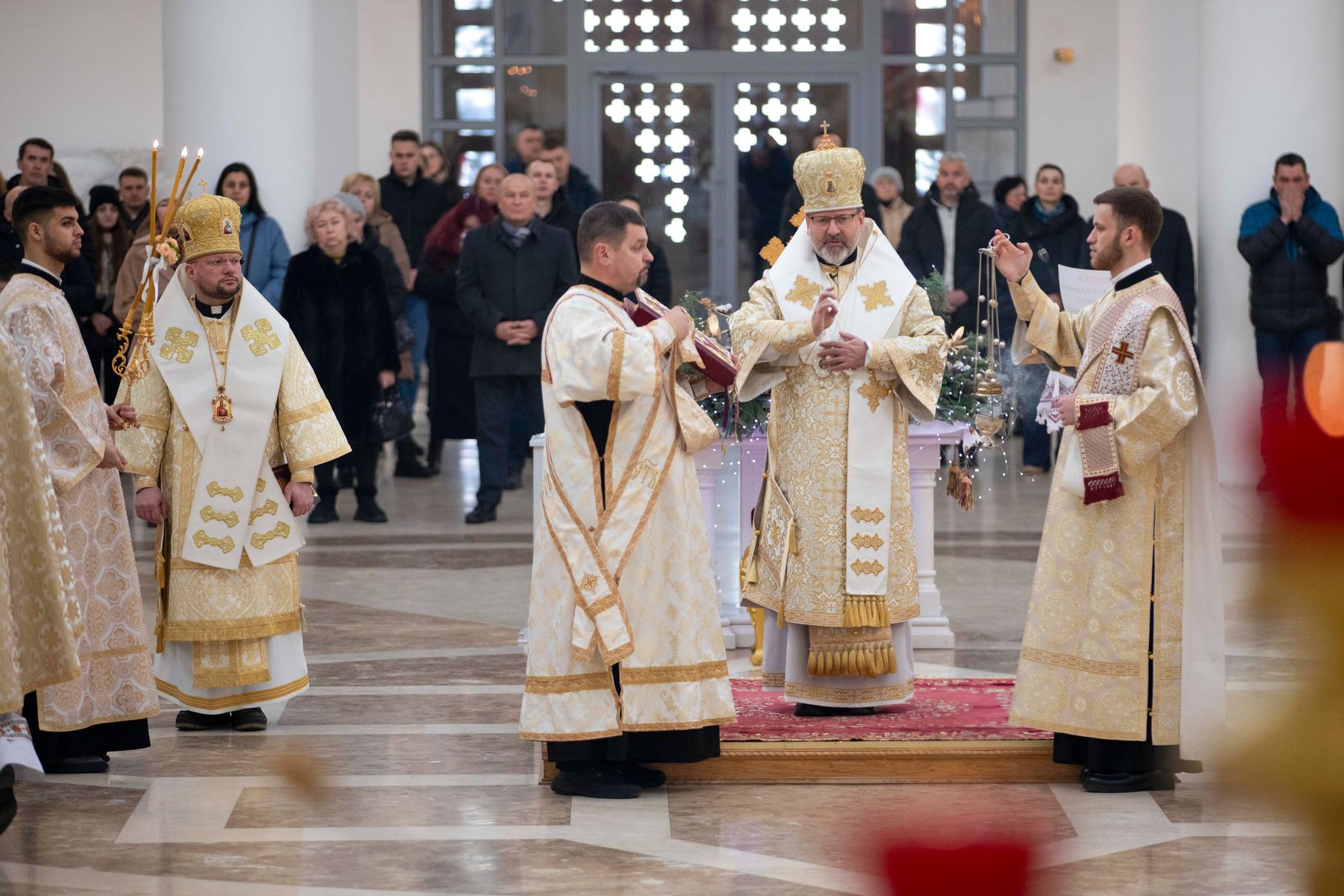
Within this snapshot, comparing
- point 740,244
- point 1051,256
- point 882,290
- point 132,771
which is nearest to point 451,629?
point 132,771

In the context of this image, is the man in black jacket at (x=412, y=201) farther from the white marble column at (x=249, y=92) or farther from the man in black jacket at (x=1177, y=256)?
the man in black jacket at (x=1177, y=256)

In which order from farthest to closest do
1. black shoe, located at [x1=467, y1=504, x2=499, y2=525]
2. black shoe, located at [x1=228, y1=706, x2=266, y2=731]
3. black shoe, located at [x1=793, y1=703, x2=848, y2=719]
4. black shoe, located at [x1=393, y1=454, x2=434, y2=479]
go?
black shoe, located at [x1=393, y1=454, x2=434, y2=479]
black shoe, located at [x1=467, y1=504, x2=499, y2=525]
black shoe, located at [x1=228, y1=706, x2=266, y2=731]
black shoe, located at [x1=793, y1=703, x2=848, y2=719]

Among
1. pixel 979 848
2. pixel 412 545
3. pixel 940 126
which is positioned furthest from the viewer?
pixel 940 126

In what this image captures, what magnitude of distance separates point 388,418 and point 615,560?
606 cm

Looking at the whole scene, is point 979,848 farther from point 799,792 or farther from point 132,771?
point 132,771

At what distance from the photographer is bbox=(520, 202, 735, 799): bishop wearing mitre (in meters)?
4.47

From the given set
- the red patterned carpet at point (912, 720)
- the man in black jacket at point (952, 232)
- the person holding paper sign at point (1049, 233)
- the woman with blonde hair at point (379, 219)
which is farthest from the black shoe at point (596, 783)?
the man in black jacket at point (952, 232)

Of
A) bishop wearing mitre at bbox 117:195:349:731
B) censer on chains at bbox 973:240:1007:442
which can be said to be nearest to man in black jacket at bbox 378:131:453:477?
censer on chains at bbox 973:240:1007:442

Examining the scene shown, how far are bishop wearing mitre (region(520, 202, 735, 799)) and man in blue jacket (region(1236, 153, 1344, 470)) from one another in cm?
692

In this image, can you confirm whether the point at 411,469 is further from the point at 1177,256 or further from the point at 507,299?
the point at 1177,256

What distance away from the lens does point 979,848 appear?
0.55m

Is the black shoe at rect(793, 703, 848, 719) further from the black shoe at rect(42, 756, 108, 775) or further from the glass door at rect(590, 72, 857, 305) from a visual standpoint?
the glass door at rect(590, 72, 857, 305)

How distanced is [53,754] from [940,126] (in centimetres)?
1229

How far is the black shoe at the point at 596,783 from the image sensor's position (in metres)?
4.62
